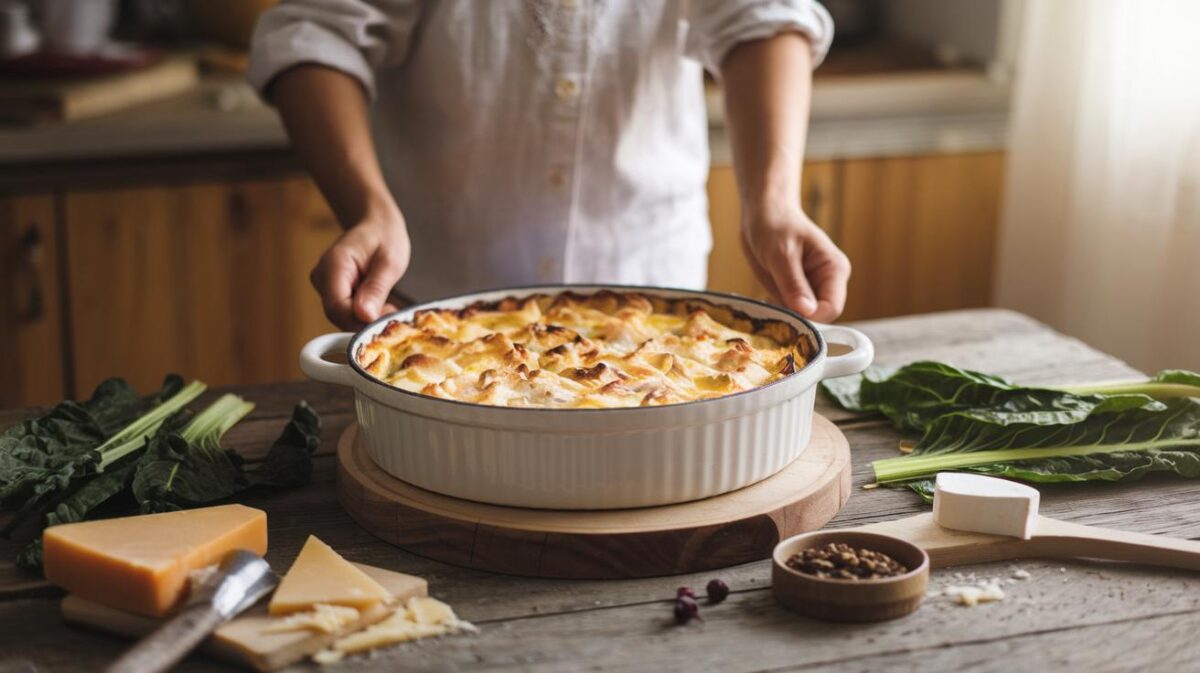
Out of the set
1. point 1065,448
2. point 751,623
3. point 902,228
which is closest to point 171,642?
point 751,623

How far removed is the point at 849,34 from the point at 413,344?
9.05 ft

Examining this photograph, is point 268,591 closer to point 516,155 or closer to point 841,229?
point 516,155

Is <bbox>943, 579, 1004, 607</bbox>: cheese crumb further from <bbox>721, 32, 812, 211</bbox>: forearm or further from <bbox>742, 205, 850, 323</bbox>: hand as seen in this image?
<bbox>721, 32, 812, 211</bbox>: forearm

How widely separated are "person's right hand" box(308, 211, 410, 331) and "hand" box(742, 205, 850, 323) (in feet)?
1.55

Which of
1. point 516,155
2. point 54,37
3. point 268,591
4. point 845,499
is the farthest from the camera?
point 54,37

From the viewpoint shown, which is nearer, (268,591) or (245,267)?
(268,591)

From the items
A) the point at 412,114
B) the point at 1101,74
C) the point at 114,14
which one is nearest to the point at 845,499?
the point at 412,114

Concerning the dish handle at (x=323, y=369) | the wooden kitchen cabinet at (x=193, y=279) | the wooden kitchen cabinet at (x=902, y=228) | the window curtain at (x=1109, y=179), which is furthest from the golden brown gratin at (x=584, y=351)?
the wooden kitchen cabinet at (x=902, y=228)

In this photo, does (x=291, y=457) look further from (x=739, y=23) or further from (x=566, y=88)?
(x=739, y=23)

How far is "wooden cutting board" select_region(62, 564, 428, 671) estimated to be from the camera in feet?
3.52

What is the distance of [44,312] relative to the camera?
115 inches

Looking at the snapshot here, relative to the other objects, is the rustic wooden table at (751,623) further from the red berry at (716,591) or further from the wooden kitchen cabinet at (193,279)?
the wooden kitchen cabinet at (193,279)

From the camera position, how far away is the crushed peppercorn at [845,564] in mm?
1184

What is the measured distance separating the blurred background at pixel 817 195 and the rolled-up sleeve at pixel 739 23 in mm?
948
